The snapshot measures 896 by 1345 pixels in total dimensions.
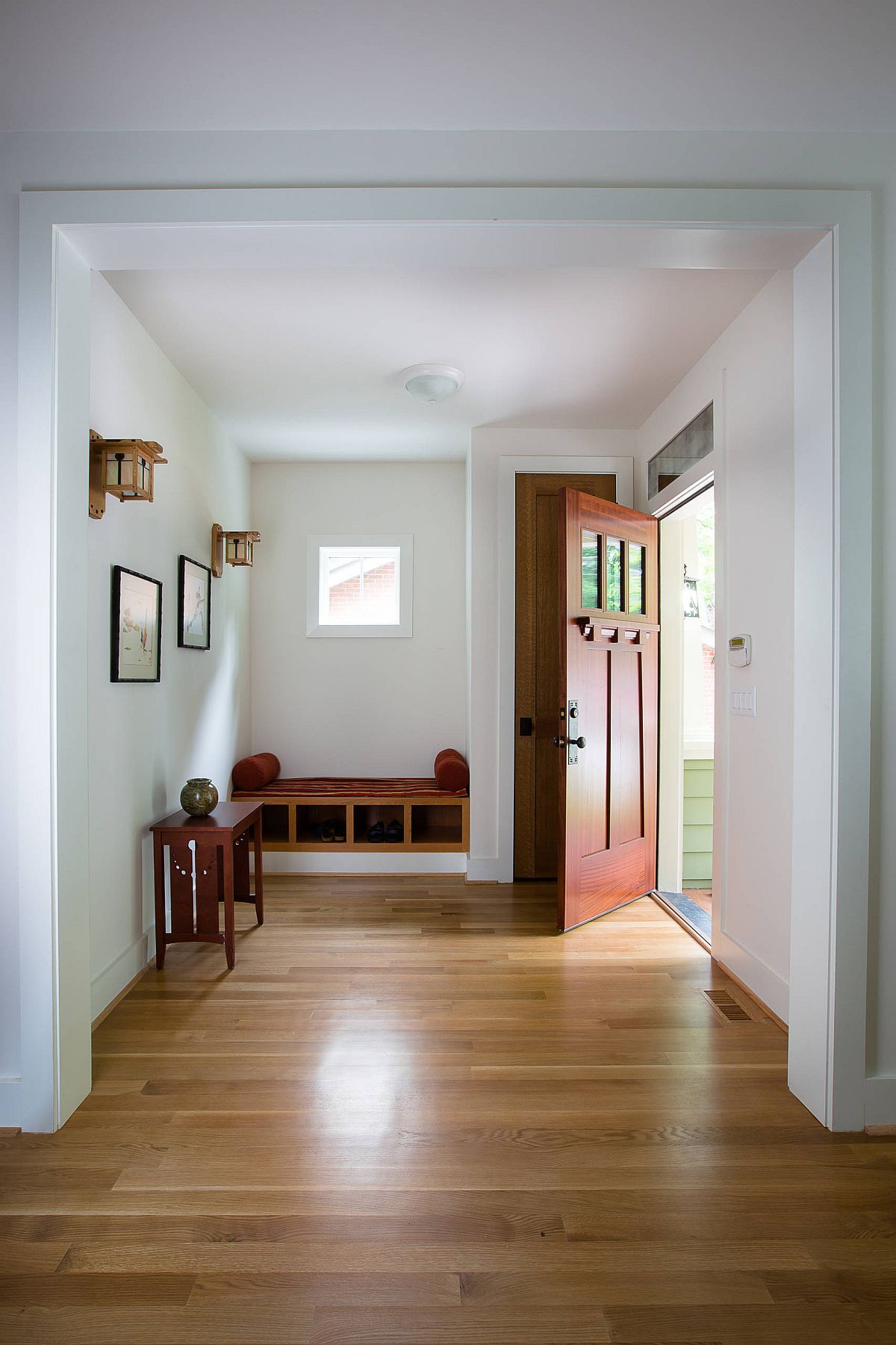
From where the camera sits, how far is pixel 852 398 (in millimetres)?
1919

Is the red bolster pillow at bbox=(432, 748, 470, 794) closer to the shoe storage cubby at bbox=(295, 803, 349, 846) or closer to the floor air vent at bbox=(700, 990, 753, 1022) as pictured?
the shoe storage cubby at bbox=(295, 803, 349, 846)

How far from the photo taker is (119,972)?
9.15 ft

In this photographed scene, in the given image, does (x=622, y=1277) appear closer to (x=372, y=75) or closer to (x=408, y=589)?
(x=372, y=75)

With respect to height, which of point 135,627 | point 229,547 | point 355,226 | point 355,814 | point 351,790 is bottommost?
point 355,814

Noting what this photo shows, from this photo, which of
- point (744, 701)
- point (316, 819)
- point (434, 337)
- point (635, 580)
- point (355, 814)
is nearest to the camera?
point (744, 701)

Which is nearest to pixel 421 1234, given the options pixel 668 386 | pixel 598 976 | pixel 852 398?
pixel 598 976

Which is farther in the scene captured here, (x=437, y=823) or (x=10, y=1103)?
(x=437, y=823)

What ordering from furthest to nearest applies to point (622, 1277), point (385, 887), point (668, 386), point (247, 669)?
point (247, 669) → point (385, 887) → point (668, 386) → point (622, 1277)

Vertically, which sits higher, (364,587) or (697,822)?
(364,587)

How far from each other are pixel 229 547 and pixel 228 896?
2.13 metres

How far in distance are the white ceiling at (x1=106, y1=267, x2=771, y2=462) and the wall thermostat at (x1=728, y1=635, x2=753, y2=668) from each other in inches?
51.9

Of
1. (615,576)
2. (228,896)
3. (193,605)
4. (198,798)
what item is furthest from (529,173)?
(228,896)

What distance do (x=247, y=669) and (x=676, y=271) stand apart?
3.67 metres

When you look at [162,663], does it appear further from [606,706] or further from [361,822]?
[606,706]
